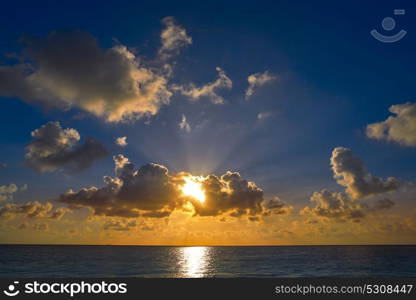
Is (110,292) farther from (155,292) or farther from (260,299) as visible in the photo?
(260,299)

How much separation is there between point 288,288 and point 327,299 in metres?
2.87

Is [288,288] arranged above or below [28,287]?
below

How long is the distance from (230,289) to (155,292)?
17.6 ft

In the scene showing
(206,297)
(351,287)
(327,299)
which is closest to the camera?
(206,297)

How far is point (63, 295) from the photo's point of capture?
23641mm

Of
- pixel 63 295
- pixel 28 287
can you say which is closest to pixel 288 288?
pixel 63 295

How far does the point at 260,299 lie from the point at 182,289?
18.6 ft

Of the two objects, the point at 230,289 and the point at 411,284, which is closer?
the point at 230,289

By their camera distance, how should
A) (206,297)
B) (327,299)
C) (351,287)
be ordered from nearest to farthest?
(206,297), (327,299), (351,287)

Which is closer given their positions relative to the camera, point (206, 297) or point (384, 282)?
point (206, 297)

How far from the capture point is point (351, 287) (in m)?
25.1

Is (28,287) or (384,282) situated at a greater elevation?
(28,287)

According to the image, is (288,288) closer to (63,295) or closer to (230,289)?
(230,289)

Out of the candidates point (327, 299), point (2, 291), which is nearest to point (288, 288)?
point (327, 299)
